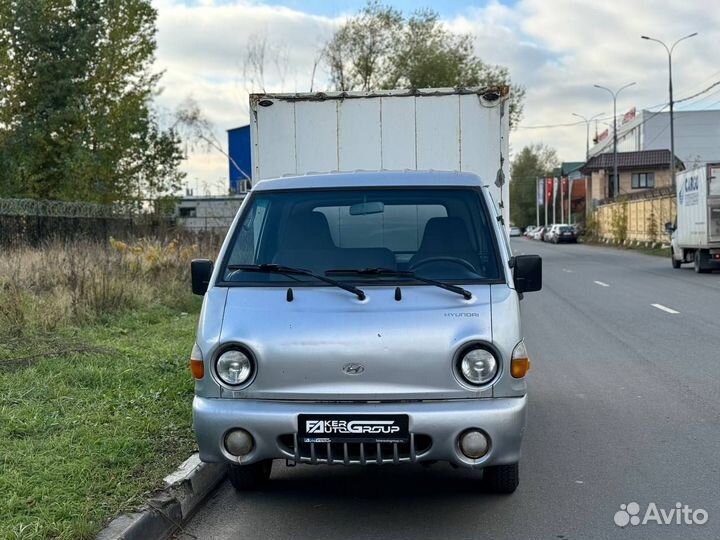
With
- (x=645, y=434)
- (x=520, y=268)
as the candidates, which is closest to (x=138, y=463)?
(x=520, y=268)

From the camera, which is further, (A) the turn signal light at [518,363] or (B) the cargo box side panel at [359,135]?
(B) the cargo box side panel at [359,135]

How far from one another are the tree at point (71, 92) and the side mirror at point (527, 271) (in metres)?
22.6

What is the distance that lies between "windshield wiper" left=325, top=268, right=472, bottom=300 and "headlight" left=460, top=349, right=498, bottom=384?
14.7 inches


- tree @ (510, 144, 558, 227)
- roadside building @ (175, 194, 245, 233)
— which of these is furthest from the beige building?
roadside building @ (175, 194, 245, 233)

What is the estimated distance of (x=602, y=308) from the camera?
1561 cm

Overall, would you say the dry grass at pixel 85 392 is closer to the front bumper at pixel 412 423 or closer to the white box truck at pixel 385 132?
the front bumper at pixel 412 423

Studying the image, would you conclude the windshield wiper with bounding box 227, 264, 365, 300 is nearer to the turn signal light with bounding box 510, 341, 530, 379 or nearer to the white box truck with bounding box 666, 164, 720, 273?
the turn signal light with bounding box 510, 341, 530, 379

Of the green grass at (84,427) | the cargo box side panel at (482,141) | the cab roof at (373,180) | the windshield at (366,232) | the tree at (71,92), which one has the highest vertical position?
the tree at (71,92)

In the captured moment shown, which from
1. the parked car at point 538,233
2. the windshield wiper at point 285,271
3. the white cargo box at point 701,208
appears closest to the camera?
the windshield wiper at point 285,271

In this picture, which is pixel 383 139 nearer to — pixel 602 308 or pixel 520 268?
pixel 520 268

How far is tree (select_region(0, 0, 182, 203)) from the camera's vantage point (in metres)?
25.4

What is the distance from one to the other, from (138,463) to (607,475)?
2.97m

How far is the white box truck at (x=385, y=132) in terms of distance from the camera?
29.0 ft

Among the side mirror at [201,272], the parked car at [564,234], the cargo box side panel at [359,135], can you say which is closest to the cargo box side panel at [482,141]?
the cargo box side panel at [359,135]
